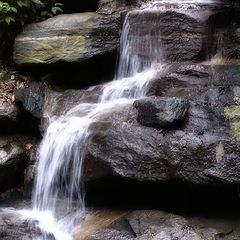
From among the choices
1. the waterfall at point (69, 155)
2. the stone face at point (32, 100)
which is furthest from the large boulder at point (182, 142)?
the stone face at point (32, 100)

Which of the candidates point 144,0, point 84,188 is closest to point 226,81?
point 84,188

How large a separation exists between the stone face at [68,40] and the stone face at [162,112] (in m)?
2.15

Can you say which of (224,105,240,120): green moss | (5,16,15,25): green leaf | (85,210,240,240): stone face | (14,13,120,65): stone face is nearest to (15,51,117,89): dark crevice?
(14,13,120,65): stone face

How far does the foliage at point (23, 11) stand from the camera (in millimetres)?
7478

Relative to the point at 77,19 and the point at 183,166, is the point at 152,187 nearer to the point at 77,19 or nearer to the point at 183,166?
the point at 183,166

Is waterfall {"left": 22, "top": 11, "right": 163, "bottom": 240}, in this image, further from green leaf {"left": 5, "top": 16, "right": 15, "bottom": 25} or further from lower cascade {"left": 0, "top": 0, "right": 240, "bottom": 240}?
green leaf {"left": 5, "top": 16, "right": 15, "bottom": 25}

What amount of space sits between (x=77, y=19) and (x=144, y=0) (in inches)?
69.7

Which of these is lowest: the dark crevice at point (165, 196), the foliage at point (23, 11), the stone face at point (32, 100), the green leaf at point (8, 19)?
the dark crevice at point (165, 196)

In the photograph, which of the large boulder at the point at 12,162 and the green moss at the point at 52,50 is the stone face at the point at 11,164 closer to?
the large boulder at the point at 12,162

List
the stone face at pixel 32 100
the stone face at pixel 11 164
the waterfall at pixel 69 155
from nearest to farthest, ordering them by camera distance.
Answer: the waterfall at pixel 69 155
the stone face at pixel 11 164
the stone face at pixel 32 100

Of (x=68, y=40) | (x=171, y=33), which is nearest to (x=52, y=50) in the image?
(x=68, y=40)

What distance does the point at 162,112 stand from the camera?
5.26 m

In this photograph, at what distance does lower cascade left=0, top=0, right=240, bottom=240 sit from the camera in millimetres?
4914

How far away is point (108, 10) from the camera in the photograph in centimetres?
810
